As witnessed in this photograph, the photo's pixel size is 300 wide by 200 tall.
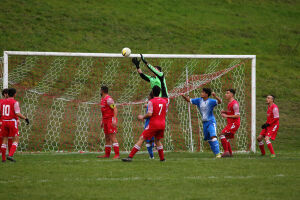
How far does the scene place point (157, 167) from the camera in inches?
364

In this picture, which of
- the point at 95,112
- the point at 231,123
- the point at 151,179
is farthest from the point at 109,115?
the point at 95,112

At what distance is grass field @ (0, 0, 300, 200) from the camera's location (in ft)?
23.7

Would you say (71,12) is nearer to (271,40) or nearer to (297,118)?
(271,40)

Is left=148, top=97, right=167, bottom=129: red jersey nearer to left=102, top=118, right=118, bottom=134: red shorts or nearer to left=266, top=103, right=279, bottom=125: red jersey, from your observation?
left=102, top=118, right=118, bottom=134: red shorts

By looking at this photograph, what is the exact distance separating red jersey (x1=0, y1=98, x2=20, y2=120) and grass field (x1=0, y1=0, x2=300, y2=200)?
111cm

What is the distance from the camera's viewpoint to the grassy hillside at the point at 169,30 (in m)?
26.8

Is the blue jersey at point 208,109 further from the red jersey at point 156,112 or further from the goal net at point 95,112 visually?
the goal net at point 95,112

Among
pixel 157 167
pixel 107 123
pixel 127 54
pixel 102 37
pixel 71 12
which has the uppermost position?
pixel 71 12

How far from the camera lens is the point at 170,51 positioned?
28.5 meters

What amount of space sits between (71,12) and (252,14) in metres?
14.0

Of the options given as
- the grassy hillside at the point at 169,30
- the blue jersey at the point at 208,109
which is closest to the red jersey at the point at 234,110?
the blue jersey at the point at 208,109

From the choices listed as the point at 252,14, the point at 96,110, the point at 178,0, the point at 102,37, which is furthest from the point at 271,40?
the point at 96,110

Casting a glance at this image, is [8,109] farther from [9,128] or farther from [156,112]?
[156,112]

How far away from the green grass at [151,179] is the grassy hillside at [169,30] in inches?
537
